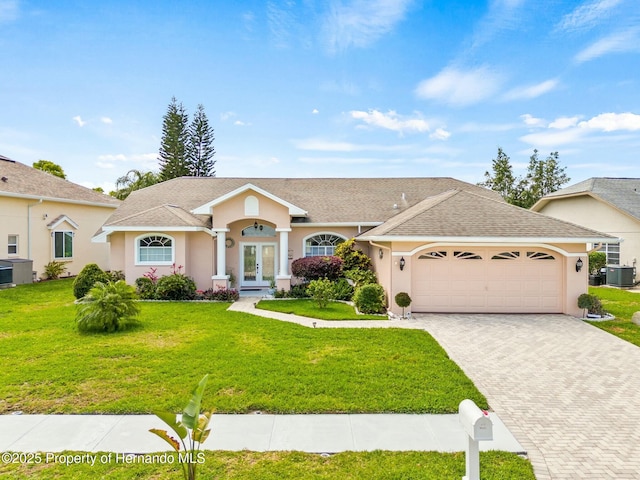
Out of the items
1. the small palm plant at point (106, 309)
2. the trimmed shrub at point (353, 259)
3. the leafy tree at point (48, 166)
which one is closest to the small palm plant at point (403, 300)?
the trimmed shrub at point (353, 259)

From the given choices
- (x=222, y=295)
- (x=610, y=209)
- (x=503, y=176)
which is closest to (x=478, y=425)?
(x=222, y=295)

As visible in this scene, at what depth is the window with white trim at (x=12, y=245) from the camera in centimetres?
1907

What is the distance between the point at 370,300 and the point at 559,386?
271 inches

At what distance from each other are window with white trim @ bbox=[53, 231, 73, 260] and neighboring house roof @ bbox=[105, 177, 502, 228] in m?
5.30

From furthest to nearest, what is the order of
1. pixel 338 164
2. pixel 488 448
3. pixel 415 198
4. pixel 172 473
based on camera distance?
pixel 338 164 < pixel 415 198 < pixel 488 448 < pixel 172 473

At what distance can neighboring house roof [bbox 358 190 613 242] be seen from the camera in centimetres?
1218

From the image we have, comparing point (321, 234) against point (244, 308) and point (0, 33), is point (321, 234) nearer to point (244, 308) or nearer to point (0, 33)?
point (244, 308)

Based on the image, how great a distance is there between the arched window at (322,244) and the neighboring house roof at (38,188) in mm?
15379

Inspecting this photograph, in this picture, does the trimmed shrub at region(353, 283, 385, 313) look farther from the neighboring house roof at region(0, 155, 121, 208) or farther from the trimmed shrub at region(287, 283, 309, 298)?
the neighboring house roof at region(0, 155, 121, 208)

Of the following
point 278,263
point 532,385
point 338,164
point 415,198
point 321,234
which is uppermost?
point 338,164

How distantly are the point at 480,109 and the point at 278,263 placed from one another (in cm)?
1624

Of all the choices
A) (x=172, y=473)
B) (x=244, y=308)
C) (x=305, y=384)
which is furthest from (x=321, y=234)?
(x=172, y=473)

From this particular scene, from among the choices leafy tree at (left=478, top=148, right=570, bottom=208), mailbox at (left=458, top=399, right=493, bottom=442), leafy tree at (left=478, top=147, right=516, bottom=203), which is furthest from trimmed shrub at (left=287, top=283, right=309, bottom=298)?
leafy tree at (left=478, top=148, right=570, bottom=208)

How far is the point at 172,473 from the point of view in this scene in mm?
4227
